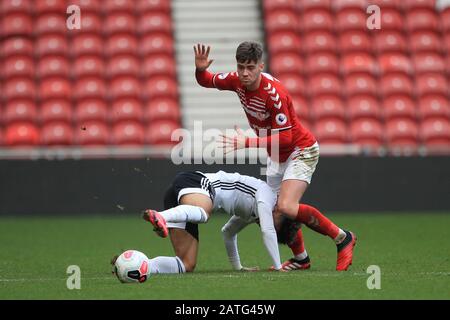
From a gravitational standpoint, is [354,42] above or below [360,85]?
above

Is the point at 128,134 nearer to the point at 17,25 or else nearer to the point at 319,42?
the point at 17,25

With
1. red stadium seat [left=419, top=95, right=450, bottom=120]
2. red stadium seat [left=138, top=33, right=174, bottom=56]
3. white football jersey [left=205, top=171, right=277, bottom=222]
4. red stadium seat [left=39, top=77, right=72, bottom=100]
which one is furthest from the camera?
red stadium seat [left=138, top=33, right=174, bottom=56]

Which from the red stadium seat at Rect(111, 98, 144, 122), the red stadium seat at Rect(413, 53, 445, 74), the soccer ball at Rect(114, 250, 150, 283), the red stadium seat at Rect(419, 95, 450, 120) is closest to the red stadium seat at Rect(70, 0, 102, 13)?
the red stadium seat at Rect(111, 98, 144, 122)

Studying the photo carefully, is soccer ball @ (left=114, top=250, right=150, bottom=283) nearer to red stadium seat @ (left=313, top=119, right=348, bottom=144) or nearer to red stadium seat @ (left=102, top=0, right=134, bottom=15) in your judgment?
red stadium seat @ (left=313, top=119, right=348, bottom=144)

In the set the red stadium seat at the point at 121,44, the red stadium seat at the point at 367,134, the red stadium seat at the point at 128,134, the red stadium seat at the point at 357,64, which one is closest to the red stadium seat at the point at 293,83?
the red stadium seat at the point at 357,64

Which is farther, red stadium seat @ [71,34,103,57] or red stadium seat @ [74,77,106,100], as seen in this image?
red stadium seat @ [71,34,103,57]

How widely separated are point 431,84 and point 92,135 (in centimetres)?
549

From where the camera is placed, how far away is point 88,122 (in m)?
14.8

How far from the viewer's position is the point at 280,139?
7.64 m

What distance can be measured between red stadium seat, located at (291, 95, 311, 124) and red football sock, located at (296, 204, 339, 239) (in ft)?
23.7

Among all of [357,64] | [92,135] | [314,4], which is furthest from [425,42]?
[92,135]

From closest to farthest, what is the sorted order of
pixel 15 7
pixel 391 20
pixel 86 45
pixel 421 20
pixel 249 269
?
pixel 249 269
pixel 86 45
pixel 15 7
pixel 391 20
pixel 421 20

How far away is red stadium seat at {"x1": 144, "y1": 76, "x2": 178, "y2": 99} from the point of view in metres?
15.4

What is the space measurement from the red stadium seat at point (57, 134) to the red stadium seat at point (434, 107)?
5501 millimetres
